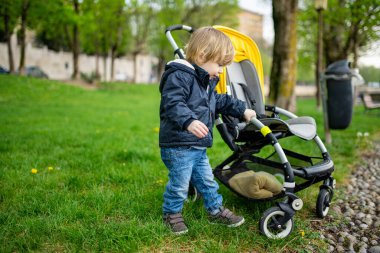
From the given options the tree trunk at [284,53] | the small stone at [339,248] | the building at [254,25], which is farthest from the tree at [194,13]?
the small stone at [339,248]

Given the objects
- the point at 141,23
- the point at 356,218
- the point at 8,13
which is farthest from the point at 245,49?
the point at 141,23

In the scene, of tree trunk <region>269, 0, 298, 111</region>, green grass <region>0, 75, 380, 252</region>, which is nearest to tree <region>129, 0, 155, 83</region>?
tree trunk <region>269, 0, 298, 111</region>

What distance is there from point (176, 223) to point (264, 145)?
1.08 m

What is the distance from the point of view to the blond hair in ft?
8.31

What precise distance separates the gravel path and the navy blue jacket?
121 centimetres

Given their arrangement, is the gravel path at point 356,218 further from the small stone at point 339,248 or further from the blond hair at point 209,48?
the blond hair at point 209,48

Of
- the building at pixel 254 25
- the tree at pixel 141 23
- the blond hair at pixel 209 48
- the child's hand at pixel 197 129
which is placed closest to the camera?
the child's hand at pixel 197 129

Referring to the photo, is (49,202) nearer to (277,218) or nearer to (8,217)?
(8,217)

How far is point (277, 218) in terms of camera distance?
2613 mm

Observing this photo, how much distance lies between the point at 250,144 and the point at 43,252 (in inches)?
72.1

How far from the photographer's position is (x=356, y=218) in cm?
303

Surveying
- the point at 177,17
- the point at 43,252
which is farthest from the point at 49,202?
the point at 177,17

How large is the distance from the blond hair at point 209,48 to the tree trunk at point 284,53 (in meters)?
5.86

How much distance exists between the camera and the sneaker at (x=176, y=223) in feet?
8.45
